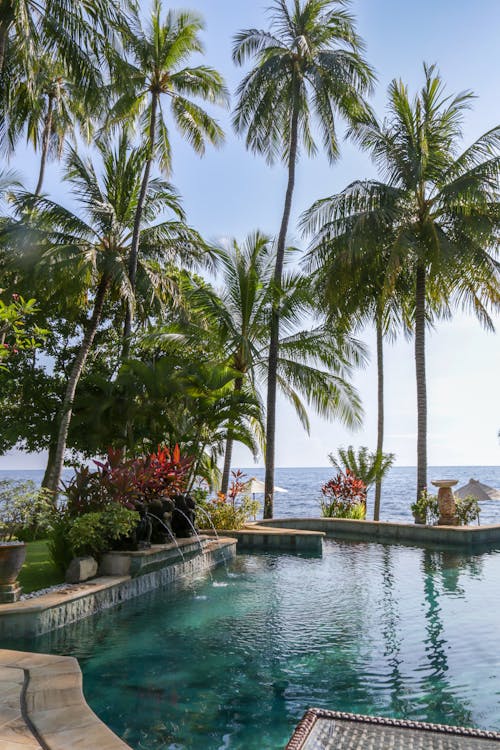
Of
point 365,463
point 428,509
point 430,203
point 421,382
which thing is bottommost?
point 428,509

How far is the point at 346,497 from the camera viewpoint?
15.3 m

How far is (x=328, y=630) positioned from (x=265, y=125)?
14606 mm

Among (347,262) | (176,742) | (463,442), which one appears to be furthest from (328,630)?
(463,442)

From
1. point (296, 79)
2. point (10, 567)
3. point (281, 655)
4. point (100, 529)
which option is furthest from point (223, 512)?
point (296, 79)

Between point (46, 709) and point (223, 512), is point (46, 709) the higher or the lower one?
the lower one

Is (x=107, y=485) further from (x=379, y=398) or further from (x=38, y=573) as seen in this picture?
(x=379, y=398)

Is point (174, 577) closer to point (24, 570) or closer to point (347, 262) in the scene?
point (24, 570)

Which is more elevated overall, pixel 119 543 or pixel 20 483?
pixel 20 483

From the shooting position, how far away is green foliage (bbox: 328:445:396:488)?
54.5 feet

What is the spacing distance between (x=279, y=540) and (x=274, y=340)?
5838 mm

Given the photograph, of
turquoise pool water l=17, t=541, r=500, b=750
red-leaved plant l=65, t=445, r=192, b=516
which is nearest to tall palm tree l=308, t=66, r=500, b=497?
turquoise pool water l=17, t=541, r=500, b=750

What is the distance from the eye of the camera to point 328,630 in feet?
20.1

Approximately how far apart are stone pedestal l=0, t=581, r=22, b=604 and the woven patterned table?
393 cm

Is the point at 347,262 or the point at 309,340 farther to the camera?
the point at 309,340
